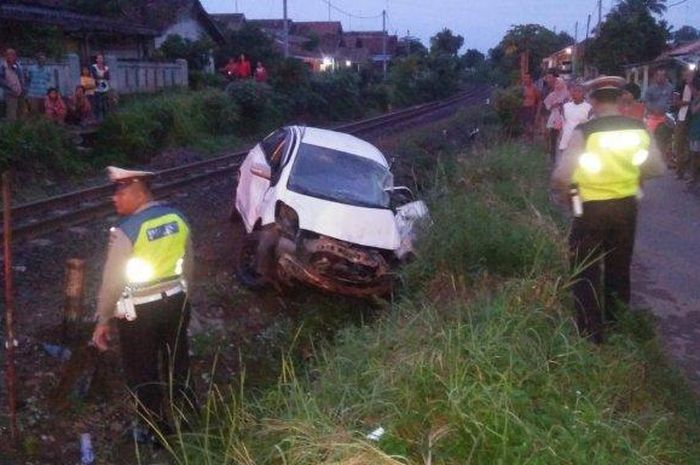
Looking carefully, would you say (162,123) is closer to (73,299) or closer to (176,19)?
(73,299)

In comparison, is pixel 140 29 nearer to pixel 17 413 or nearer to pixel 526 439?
pixel 17 413

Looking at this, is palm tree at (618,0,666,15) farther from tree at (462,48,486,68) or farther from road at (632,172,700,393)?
tree at (462,48,486,68)

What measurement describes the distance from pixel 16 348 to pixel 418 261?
3.32m

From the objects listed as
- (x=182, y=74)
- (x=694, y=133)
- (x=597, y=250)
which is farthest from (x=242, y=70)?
(x=597, y=250)

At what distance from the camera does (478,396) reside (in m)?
4.32

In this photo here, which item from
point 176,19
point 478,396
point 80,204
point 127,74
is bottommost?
point 80,204

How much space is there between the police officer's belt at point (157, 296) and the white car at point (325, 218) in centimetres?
261

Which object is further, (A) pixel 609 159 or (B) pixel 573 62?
(B) pixel 573 62

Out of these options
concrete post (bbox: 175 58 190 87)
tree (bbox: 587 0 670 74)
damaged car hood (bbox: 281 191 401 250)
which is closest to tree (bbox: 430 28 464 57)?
tree (bbox: 587 0 670 74)

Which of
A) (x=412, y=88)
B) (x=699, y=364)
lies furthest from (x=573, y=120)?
(x=412, y=88)

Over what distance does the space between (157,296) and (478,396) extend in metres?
2.18

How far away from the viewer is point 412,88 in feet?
175

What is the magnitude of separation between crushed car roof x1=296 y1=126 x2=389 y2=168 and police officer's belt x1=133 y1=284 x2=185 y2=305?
Result: 4.73 meters

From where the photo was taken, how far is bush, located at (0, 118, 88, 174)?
50.8 ft
